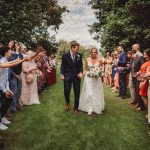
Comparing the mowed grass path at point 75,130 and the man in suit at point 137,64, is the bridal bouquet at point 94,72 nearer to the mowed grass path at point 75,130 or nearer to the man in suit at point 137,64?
the mowed grass path at point 75,130

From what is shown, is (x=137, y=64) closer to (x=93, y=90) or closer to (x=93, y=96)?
(x=93, y=90)

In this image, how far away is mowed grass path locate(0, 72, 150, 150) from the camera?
873 centimetres

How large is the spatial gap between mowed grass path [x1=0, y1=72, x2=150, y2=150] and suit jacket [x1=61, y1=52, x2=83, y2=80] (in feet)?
4.33

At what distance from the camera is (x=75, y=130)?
10.1 m

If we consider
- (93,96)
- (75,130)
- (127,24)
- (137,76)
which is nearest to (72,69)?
(93,96)

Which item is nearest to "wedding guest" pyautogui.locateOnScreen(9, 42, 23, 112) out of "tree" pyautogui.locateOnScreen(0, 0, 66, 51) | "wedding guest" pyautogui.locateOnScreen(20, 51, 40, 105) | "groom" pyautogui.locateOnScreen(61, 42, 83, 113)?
"wedding guest" pyautogui.locateOnScreen(20, 51, 40, 105)

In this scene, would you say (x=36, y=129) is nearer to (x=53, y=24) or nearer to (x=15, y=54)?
(x=15, y=54)

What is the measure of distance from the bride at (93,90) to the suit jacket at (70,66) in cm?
40

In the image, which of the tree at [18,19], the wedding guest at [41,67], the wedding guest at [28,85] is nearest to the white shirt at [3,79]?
the wedding guest at [28,85]

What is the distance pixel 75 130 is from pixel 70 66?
2.99 meters

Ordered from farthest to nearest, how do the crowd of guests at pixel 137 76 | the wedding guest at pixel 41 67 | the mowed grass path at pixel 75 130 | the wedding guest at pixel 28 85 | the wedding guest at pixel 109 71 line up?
the wedding guest at pixel 109 71, the wedding guest at pixel 41 67, the wedding guest at pixel 28 85, the crowd of guests at pixel 137 76, the mowed grass path at pixel 75 130

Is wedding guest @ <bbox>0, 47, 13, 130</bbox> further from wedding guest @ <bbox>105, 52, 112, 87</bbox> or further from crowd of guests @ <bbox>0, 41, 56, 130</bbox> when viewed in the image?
wedding guest @ <bbox>105, 52, 112, 87</bbox>

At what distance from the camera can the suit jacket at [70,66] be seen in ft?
41.0

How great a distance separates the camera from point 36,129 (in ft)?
33.4
